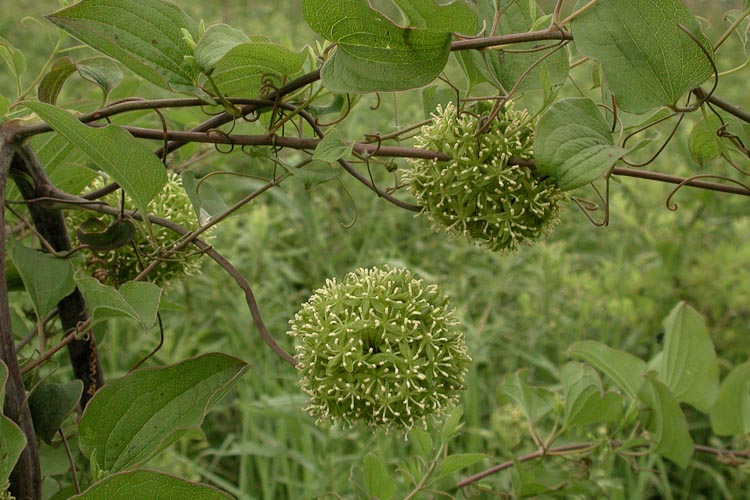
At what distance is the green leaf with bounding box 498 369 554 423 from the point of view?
3.52ft

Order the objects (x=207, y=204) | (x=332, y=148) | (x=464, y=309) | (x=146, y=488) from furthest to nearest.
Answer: (x=464, y=309) → (x=207, y=204) → (x=332, y=148) → (x=146, y=488)

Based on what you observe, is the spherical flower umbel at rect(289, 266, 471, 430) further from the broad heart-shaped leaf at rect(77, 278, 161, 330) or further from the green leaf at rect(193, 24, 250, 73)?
the green leaf at rect(193, 24, 250, 73)

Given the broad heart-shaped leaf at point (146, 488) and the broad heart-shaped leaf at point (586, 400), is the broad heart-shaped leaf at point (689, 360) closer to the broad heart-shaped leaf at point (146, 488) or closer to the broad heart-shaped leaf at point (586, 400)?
the broad heart-shaped leaf at point (586, 400)

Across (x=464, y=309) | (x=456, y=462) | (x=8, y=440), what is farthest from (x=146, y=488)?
(x=464, y=309)

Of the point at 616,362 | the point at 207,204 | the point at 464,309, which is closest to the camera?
the point at 207,204

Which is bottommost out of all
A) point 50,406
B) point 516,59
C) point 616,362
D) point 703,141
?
point 616,362

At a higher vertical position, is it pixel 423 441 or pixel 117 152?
pixel 117 152

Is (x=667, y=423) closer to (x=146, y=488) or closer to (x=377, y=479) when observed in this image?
(x=377, y=479)

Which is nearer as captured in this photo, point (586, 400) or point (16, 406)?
point (16, 406)

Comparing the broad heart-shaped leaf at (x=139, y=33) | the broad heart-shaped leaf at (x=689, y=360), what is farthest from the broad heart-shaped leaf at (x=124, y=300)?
the broad heart-shaped leaf at (x=689, y=360)

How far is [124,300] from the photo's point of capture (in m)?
0.63

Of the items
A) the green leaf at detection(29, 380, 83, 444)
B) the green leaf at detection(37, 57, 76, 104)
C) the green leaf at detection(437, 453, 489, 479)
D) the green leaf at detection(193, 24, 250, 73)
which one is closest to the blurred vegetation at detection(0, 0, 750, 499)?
the green leaf at detection(437, 453, 489, 479)

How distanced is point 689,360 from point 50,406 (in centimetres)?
84

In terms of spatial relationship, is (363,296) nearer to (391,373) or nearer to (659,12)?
(391,373)
